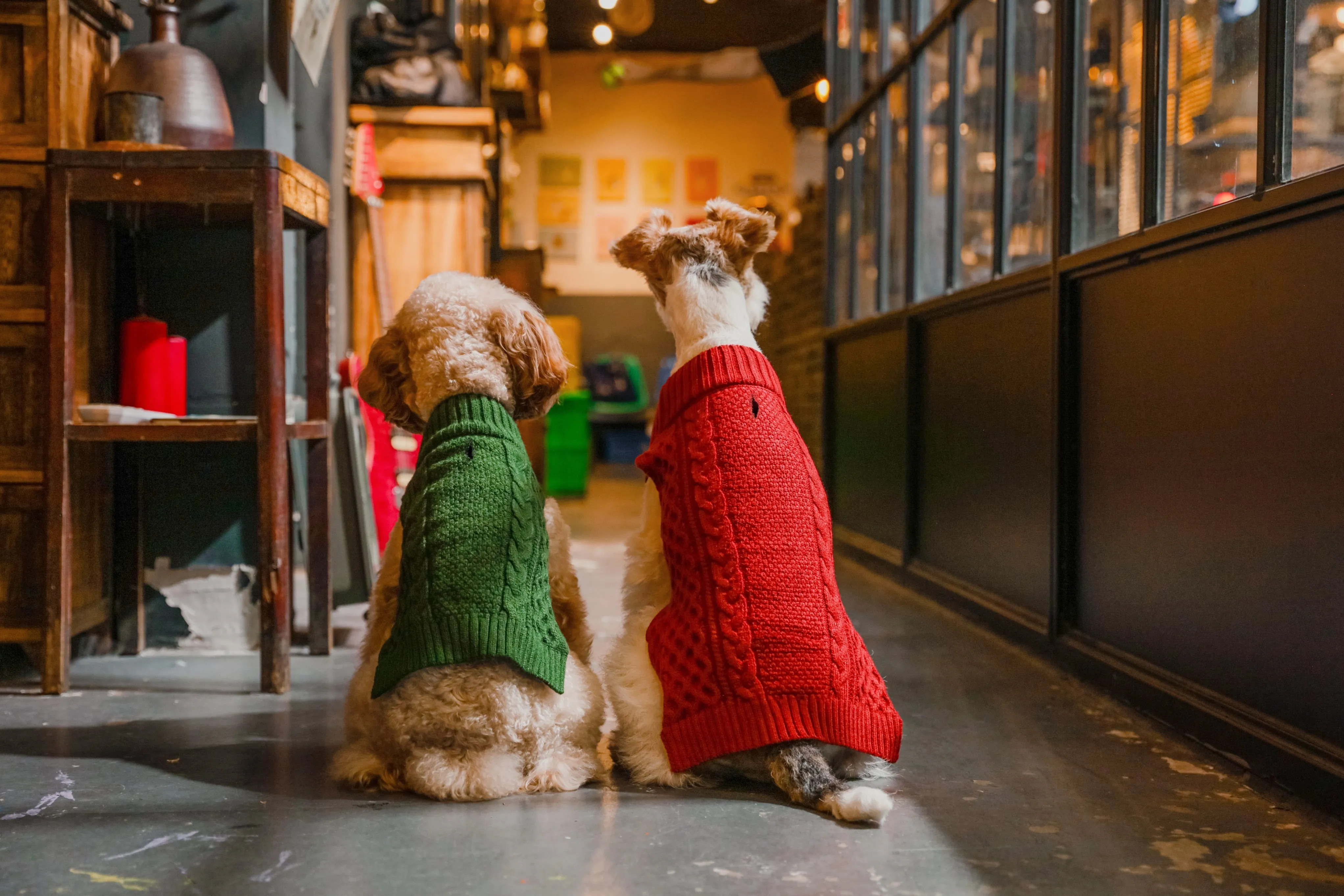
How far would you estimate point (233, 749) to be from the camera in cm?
207

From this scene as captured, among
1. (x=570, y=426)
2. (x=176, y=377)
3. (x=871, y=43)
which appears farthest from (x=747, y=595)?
A: (x=570, y=426)

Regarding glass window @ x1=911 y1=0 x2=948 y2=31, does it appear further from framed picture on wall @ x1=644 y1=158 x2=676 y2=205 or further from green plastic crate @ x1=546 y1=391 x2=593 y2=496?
framed picture on wall @ x1=644 y1=158 x2=676 y2=205

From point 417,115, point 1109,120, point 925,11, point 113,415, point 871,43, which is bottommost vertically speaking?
point 113,415

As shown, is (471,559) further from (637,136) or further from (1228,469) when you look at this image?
(637,136)

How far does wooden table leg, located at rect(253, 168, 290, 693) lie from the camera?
2475 mm

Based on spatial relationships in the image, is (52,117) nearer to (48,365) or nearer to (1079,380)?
(48,365)

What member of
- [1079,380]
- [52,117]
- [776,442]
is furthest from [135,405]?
[1079,380]

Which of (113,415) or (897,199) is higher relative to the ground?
(897,199)

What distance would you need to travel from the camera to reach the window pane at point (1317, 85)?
6.34 feet

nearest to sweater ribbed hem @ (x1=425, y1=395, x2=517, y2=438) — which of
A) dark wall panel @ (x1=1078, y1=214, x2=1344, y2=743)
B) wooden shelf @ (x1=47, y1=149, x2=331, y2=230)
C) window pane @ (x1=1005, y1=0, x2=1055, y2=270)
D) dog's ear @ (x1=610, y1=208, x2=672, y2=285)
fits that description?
dog's ear @ (x1=610, y1=208, x2=672, y2=285)

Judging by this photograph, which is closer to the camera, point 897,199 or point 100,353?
point 100,353

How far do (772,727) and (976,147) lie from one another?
302 cm

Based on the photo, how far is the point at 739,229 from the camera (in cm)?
192

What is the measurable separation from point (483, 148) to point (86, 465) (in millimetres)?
2943
